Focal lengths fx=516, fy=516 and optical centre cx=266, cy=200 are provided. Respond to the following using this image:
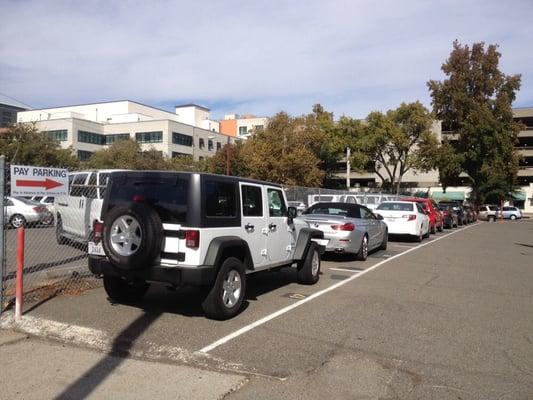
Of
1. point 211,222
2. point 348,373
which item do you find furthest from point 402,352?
point 211,222

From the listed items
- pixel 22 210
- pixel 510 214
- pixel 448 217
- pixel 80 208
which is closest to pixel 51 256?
pixel 80 208

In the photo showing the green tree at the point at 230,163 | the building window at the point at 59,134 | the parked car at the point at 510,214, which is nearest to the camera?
the parked car at the point at 510,214

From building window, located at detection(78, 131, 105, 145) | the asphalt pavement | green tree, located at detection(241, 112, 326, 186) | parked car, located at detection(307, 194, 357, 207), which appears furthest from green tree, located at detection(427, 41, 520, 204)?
building window, located at detection(78, 131, 105, 145)

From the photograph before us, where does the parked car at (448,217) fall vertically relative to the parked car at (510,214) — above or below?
above

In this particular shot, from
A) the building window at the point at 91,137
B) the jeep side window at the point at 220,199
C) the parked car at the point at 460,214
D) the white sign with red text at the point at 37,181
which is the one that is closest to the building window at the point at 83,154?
the building window at the point at 91,137

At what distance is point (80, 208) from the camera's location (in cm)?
1177

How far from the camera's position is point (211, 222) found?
255 inches

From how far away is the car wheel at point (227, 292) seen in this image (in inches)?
260

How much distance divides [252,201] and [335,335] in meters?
2.36

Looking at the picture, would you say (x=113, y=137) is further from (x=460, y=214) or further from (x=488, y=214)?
(x=460, y=214)

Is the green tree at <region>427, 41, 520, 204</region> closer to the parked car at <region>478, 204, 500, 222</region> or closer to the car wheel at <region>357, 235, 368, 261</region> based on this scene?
the parked car at <region>478, 204, 500, 222</region>

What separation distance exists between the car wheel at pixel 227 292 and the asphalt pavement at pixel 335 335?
7.2 inches

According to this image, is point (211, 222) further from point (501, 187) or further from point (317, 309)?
point (501, 187)

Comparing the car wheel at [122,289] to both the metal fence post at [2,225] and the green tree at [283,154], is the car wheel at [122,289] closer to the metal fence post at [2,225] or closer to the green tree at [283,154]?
the metal fence post at [2,225]
